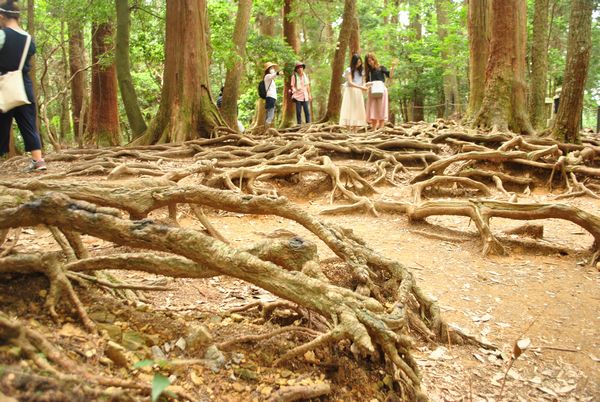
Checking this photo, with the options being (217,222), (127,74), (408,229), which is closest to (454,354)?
(408,229)

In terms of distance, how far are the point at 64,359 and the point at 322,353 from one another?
104 centimetres

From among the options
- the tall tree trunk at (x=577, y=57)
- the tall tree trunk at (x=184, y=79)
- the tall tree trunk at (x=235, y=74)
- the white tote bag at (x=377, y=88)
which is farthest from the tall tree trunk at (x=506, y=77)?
the tall tree trunk at (x=184, y=79)

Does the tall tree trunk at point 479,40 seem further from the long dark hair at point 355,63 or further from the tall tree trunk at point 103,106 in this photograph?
the tall tree trunk at point 103,106

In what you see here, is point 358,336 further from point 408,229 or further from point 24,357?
point 408,229

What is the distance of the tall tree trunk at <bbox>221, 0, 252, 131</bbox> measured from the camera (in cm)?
1034

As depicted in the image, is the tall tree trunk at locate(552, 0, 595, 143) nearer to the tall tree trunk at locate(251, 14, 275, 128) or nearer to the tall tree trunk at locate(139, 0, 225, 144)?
the tall tree trunk at locate(139, 0, 225, 144)

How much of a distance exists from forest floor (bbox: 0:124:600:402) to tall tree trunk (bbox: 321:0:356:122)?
805 centimetres

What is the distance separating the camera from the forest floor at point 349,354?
1.68 m

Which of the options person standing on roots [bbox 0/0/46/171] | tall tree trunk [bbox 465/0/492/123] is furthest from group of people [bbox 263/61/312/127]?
person standing on roots [bbox 0/0/46/171]

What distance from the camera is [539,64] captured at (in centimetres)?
1206

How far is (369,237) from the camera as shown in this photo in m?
4.74

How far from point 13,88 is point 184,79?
3.13 meters

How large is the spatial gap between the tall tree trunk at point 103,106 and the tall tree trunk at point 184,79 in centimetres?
302

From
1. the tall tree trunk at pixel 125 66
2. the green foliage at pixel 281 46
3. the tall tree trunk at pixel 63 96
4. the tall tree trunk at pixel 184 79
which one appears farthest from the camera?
the green foliage at pixel 281 46
